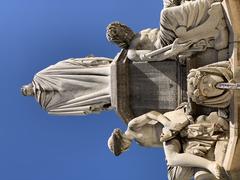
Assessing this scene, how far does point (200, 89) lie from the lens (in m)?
9.55

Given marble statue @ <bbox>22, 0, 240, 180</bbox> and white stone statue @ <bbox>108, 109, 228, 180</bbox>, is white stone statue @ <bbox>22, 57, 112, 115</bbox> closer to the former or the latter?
marble statue @ <bbox>22, 0, 240, 180</bbox>

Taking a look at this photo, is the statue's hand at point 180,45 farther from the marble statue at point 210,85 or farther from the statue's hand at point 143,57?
the statue's hand at point 143,57

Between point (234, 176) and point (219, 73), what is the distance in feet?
6.45

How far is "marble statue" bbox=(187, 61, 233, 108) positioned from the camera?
953 cm

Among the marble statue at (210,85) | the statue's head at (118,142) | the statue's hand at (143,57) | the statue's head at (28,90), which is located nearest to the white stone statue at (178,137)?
the statue's head at (118,142)

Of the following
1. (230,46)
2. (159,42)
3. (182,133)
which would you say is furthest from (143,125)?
(230,46)

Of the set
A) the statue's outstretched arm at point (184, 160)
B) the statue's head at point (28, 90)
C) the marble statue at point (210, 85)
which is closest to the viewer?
the statue's outstretched arm at point (184, 160)

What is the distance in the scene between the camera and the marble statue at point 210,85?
31.3 ft

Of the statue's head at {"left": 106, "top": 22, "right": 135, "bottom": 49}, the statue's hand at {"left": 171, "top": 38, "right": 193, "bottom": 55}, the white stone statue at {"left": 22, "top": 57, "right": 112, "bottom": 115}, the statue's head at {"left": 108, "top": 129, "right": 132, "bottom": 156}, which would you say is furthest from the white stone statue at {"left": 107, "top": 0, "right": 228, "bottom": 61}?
the white stone statue at {"left": 22, "top": 57, "right": 112, "bottom": 115}

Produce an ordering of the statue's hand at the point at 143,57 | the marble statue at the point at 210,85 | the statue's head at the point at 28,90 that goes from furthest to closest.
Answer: the statue's head at the point at 28,90 → the statue's hand at the point at 143,57 → the marble statue at the point at 210,85

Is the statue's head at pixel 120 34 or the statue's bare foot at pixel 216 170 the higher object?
the statue's head at pixel 120 34

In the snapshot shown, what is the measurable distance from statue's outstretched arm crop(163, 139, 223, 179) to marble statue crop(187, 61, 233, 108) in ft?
3.58

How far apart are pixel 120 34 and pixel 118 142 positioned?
7.95ft

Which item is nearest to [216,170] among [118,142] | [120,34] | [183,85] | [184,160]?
[184,160]
